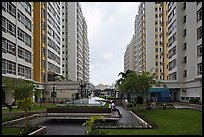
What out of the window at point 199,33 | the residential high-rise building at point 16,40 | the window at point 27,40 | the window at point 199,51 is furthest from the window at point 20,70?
the window at point 199,33

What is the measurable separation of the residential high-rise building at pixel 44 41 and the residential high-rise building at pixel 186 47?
23808mm

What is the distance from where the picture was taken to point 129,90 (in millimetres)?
28875

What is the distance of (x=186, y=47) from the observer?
43.2 m

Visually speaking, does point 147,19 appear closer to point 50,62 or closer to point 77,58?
point 77,58

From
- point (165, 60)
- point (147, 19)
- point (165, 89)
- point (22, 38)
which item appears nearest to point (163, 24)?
point (165, 60)

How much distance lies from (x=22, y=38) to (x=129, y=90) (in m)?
18.5

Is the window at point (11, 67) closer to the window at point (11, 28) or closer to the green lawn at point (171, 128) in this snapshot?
the window at point (11, 28)

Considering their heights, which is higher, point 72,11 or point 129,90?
point 72,11

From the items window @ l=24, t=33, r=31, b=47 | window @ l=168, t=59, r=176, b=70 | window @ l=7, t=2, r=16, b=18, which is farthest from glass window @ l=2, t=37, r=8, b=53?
window @ l=168, t=59, r=176, b=70

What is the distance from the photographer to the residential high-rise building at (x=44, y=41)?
4816 cm

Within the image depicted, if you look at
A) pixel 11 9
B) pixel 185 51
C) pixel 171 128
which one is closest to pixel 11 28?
pixel 11 9

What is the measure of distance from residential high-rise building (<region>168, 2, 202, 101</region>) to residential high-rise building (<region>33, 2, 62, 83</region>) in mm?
23808

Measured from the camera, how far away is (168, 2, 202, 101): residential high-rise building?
36.1 metres

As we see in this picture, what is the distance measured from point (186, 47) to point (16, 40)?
25870mm
